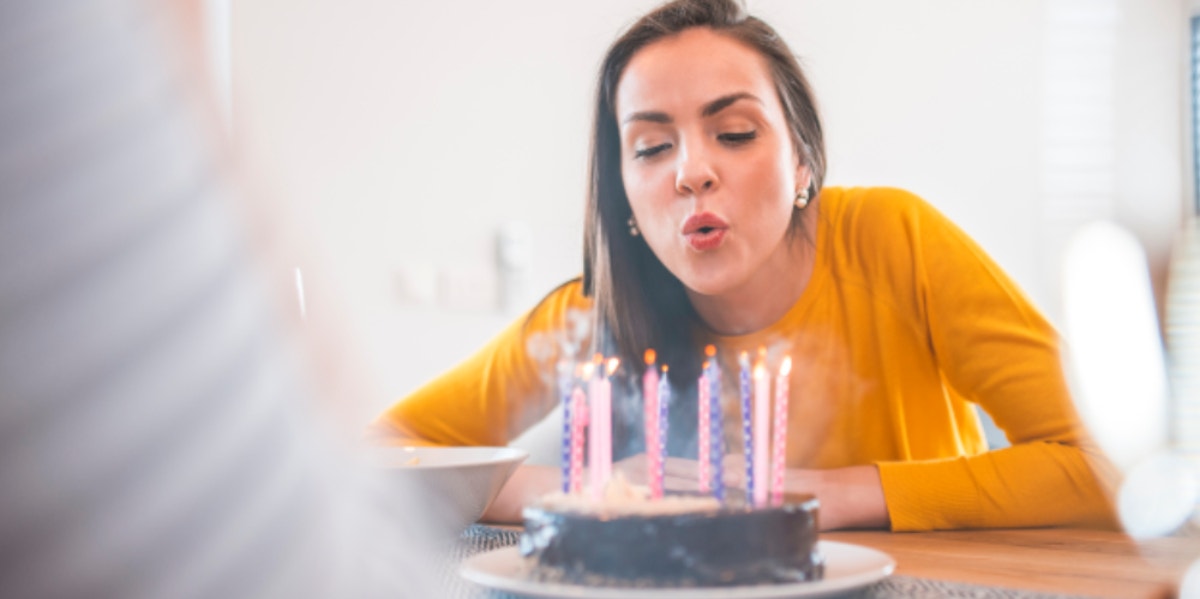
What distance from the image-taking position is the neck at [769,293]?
145cm

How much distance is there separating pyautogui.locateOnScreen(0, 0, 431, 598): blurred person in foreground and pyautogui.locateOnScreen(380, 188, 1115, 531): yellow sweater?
0.96 meters

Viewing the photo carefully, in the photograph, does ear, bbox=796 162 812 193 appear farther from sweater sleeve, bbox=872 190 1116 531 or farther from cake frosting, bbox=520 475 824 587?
cake frosting, bbox=520 475 824 587

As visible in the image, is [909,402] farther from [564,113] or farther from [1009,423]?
[564,113]

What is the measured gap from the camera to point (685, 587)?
1.70ft

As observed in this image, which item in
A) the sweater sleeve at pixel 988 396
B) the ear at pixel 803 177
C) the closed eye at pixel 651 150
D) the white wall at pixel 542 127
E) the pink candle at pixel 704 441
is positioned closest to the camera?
the pink candle at pixel 704 441

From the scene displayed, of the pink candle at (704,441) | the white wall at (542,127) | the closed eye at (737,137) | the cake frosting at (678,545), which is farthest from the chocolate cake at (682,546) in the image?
the white wall at (542,127)

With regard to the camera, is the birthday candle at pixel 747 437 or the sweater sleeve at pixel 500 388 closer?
the birthday candle at pixel 747 437

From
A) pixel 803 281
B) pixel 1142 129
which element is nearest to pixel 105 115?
pixel 803 281

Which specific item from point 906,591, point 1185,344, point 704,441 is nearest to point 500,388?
point 704,441

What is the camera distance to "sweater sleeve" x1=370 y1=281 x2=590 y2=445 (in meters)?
1.44

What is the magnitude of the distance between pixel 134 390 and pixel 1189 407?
3.19 m

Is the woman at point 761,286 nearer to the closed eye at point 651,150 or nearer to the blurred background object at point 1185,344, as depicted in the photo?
the closed eye at point 651,150

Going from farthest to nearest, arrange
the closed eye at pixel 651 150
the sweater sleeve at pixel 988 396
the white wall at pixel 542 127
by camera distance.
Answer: the white wall at pixel 542 127, the closed eye at pixel 651 150, the sweater sleeve at pixel 988 396

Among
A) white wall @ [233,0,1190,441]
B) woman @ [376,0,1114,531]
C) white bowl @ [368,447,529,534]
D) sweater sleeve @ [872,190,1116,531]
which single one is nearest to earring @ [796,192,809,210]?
woman @ [376,0,1114,531]
